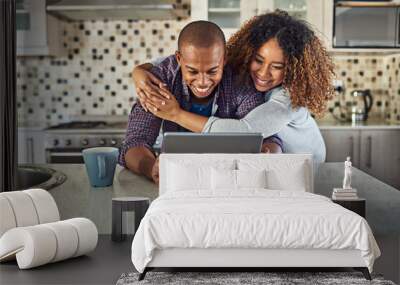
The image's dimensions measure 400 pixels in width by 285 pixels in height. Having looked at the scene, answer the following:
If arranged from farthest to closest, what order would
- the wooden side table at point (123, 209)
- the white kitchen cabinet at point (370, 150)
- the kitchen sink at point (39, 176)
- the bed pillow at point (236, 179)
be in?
1. the kitchen sink at point (39, 176)
2. the white kitchen cabinet at point (370, 150)
3. the wooden side table at point (123, 209)
4. the bed pillow at point (236, 179)

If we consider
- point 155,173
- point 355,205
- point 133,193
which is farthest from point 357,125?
point 133,193

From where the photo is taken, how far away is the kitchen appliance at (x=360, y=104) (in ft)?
19.5

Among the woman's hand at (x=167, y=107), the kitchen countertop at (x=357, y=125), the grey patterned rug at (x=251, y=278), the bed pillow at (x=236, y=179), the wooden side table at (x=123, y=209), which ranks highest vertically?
the woman's hand at (x=167, y=107)

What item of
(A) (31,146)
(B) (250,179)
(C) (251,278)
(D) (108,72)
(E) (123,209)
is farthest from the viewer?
(A) (31,146)

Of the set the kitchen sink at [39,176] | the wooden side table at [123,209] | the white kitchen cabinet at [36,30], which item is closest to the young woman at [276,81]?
the wooden side table at [123,209]

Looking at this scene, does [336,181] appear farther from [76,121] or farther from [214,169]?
[76,121]

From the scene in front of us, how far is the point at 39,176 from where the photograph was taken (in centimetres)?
610

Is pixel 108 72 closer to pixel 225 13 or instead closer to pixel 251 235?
pixel 225 13

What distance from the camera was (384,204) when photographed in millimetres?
6039

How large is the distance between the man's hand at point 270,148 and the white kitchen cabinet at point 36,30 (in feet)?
5.93

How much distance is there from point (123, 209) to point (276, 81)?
154 centimetres

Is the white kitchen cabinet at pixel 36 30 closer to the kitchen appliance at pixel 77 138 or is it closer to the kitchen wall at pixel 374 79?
the kitchen appliance at pixel 77 138

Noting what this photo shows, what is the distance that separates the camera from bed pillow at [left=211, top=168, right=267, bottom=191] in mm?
5309

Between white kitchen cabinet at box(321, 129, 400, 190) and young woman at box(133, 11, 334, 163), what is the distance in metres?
0.24
